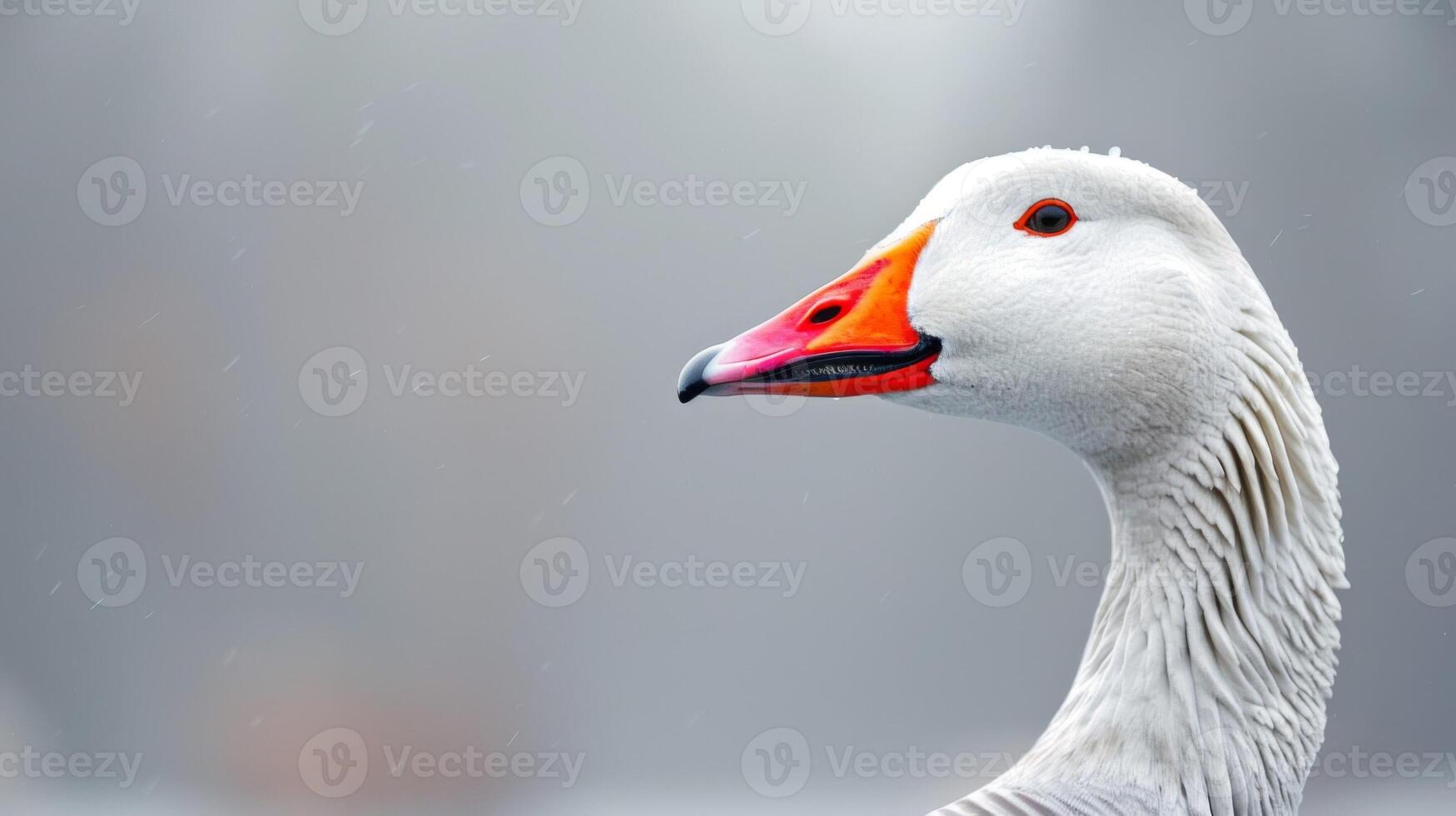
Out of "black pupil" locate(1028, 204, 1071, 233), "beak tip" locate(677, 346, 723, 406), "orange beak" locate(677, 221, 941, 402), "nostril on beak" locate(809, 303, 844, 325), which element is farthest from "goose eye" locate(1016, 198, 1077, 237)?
"beak tip" locate(677, 346, 723, 406)

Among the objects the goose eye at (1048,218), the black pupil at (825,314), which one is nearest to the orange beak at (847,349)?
the black pupil at (825,314)

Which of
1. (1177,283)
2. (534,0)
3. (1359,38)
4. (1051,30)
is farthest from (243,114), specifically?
(1359,38)

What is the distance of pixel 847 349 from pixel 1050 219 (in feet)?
0.91

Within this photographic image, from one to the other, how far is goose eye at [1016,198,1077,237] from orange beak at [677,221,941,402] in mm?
109

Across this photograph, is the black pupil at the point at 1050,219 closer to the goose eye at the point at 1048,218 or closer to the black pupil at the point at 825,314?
the goose eye at the point at 1048,218

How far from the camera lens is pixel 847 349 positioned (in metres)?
1.18

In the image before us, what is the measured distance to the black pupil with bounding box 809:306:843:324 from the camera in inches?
47.9

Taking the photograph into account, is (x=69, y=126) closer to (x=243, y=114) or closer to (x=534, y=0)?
(x=243, y=114)

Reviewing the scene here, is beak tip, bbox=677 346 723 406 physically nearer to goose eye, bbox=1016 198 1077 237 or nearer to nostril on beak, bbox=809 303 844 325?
nostril on beak, bbox=809 303 844 325

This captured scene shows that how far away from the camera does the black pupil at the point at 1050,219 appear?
117 centimetres

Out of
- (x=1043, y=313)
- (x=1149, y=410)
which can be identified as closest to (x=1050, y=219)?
(x=1043, y=313)

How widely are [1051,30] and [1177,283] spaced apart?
89.0 inches

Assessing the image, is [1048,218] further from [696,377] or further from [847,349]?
[696,377]

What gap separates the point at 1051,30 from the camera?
3.09 meters
